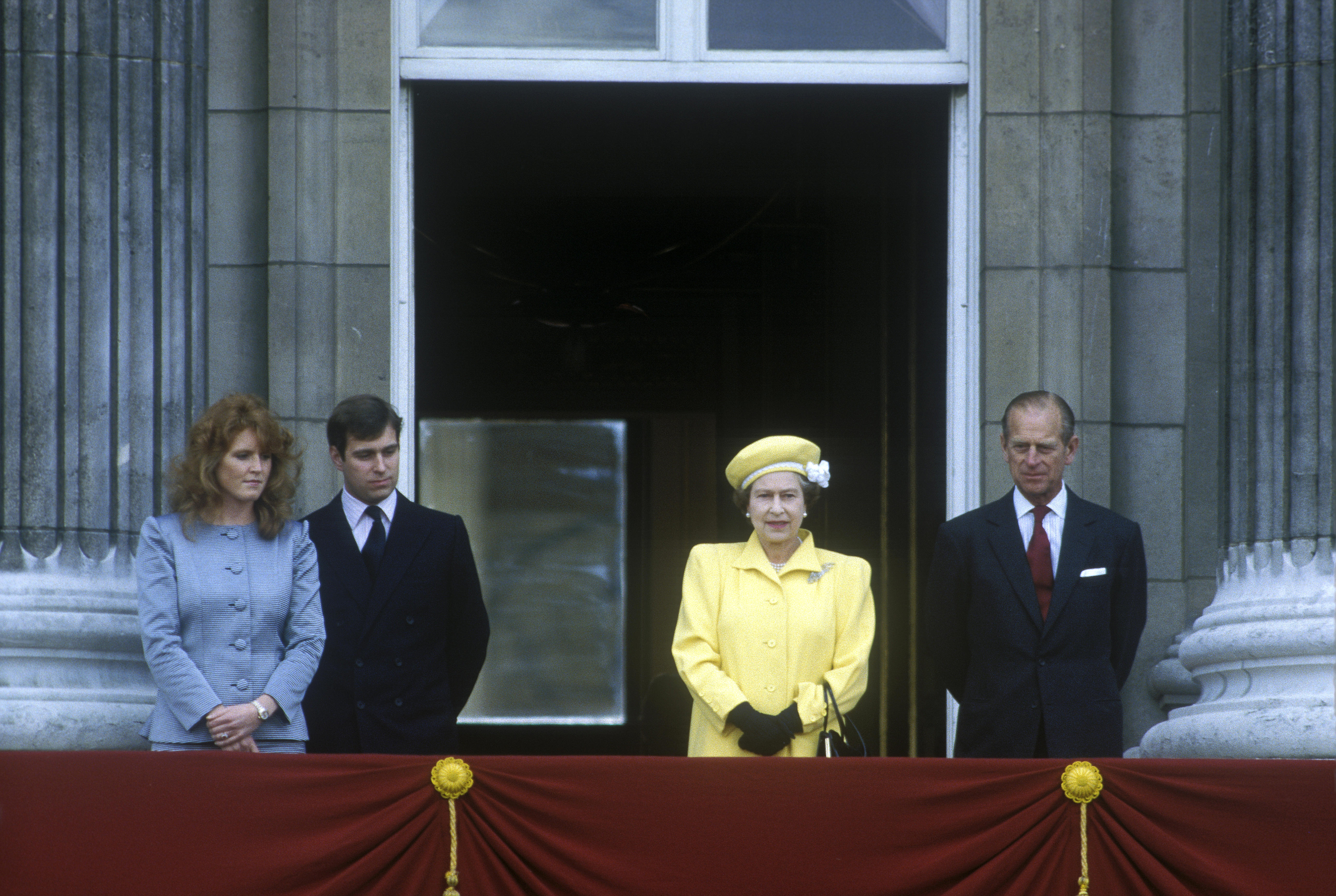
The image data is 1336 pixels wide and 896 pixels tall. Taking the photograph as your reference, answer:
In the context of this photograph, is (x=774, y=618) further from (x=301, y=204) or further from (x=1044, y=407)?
(x=301, y=204)

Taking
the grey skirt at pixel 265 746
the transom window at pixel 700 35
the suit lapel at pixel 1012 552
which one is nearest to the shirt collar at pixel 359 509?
the grey skirt at pixel 265 746

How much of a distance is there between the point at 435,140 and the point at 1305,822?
824 cm

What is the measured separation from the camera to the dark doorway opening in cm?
1178

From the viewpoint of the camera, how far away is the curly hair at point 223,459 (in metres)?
5.63

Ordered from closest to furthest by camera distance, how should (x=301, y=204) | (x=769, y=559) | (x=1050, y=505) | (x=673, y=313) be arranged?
(x=769, y=559), (x=1050, y=505), (x=301, y=204), (x=673, y=313)

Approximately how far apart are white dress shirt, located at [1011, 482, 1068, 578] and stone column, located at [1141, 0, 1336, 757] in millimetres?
1170

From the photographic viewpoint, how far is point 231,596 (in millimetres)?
5566

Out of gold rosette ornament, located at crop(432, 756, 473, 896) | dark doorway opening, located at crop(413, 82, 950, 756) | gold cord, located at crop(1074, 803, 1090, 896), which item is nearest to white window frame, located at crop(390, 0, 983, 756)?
gold cord, located at crop(1074, 803, 1090, 896)

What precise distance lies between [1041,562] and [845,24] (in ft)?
10.4

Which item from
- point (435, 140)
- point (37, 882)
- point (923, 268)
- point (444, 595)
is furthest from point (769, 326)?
point (37, 882)

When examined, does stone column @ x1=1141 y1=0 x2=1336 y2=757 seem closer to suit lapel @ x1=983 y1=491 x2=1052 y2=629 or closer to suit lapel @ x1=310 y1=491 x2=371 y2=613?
suit lapel @ x1=983 y1=491 x2=1052 y2=629

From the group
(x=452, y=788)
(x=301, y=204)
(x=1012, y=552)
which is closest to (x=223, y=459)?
(x=452, y=788)

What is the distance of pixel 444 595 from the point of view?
595cm

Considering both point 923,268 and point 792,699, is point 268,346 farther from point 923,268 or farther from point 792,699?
point 923,268
